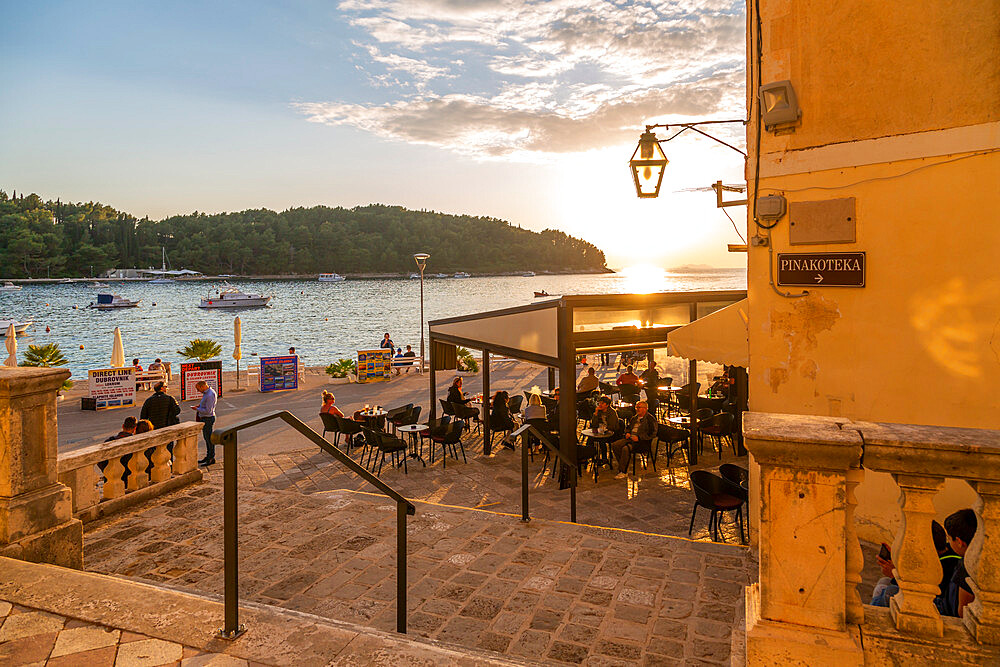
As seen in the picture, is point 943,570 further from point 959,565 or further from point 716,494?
point 716,494

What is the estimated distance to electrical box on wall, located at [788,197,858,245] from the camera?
576 centimetres

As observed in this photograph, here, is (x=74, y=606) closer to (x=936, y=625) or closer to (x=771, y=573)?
(x=771, y=573)

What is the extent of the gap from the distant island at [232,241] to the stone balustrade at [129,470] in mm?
127387

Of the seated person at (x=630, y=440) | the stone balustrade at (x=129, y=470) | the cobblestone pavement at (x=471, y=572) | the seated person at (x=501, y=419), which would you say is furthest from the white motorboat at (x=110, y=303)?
the cobblestone pavement at (x=471, y=572)

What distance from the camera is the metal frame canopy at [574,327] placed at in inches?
364

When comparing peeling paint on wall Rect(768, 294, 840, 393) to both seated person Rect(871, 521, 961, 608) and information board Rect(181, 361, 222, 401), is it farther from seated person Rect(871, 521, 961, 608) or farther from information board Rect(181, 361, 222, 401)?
information board Rect(181, 361, 222, 401)

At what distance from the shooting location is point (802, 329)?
6.03m

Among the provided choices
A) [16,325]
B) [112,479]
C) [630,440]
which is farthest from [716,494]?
[16,325]

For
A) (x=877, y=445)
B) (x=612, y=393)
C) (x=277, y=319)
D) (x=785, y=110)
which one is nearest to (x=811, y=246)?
(x=785, y=110)

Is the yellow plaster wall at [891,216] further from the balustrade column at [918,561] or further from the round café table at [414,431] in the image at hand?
the round café table at [414,431]

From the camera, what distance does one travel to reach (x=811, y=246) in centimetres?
592

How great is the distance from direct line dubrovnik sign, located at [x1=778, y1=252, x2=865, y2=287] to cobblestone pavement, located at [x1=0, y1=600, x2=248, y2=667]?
19.1 feet

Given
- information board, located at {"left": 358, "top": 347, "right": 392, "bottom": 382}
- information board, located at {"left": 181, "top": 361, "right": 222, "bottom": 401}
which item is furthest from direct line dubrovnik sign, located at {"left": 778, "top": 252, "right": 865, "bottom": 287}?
information board, located at {"left": 358, "top": 347, "right": 392, "bottom": 382}

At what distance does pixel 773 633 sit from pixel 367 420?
9.70 metres
